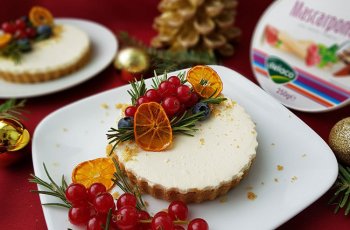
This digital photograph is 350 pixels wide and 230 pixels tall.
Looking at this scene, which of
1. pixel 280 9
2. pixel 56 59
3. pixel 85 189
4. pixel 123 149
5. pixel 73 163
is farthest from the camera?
pixel 56 59

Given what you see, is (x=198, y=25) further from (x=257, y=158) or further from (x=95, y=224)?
(x=95, y=224)

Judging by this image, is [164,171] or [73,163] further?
[73,163]

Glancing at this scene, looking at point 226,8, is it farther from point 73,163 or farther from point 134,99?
point 73,163

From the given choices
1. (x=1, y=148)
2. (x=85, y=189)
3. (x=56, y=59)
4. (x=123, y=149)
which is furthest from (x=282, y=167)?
(x=56, y=59)

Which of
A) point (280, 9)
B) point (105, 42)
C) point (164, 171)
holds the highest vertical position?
point (280, 9)

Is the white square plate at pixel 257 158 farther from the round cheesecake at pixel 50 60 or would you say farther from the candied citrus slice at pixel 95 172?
the round cheesecake at pixel 50 60

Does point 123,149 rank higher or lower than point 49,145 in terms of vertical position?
higher

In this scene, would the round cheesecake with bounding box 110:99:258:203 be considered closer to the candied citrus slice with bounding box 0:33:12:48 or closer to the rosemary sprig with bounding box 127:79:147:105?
the rosemary sprig with bounding box 127:79:147:105

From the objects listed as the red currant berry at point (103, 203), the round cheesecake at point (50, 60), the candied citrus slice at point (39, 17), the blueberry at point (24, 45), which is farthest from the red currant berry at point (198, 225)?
the candied citrus slice at point (39, 17)
